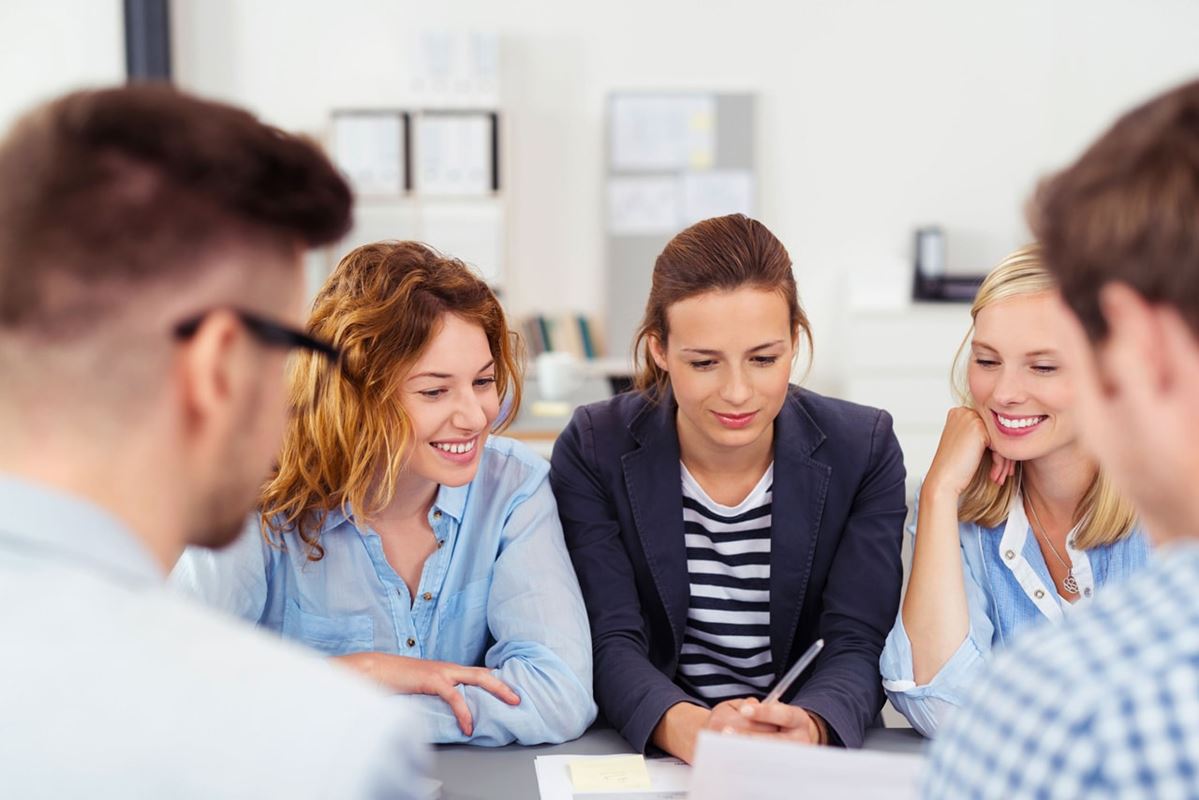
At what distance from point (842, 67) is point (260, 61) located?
267cm

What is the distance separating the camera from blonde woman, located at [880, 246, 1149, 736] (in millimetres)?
1604

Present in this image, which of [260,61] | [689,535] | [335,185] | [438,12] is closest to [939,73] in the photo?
[438,12]

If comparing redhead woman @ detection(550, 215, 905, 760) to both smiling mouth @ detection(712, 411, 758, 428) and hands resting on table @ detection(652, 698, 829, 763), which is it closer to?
smiling mouth @ detection(712, 411, 758, 428)

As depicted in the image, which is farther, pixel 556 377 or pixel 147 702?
pixel 556 377

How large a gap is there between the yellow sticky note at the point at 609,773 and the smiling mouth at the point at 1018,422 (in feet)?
2.36

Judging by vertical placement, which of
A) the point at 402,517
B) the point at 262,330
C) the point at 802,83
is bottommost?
the point at 402,517

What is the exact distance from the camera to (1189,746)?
607 millimetres

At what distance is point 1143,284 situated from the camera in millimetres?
683

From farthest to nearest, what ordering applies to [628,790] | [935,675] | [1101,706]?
[935,675] < [628,790] < [1101,706]

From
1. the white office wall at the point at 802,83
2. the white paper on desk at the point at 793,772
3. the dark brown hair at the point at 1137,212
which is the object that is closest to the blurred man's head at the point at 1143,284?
the dark brown hair at the point at 1137,212

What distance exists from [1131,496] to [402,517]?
118cm

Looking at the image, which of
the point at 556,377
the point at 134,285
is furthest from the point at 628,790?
the point at 556,377

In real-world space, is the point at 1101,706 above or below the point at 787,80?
below

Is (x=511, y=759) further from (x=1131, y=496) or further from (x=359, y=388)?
(x=1131, y=496)
